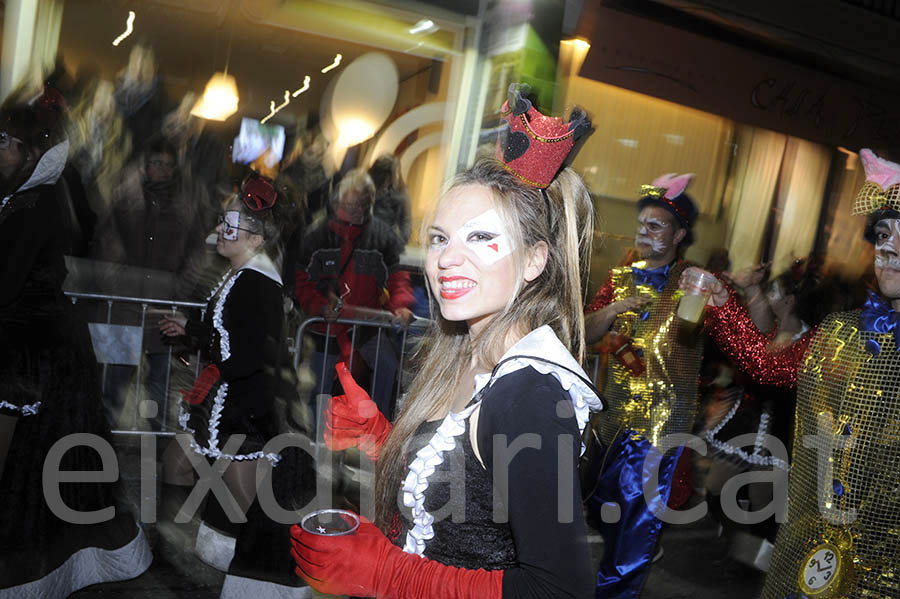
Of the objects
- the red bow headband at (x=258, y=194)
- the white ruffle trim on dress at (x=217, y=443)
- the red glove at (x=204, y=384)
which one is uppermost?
the red bow headband at (x=258, y=194)

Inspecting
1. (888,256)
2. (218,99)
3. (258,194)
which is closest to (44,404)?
(258,194)

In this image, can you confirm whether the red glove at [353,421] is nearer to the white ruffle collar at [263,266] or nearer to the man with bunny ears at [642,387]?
the white ruffle collar at [263,266]

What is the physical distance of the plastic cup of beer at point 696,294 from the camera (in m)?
3.46

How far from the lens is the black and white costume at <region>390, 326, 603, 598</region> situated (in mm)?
1356

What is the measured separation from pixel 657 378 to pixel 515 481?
2.98 m

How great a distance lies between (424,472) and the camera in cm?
163

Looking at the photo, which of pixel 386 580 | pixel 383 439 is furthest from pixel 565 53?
pixel 386 580

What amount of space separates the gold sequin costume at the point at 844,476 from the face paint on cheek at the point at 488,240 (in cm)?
147

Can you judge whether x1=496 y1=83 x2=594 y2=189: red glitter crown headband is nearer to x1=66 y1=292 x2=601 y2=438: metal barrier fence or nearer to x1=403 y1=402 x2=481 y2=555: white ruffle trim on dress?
x1=403 y1=402 x2=481 y2=555: white ruffle trim on dress

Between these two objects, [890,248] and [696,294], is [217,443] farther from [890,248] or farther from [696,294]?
[890,248]

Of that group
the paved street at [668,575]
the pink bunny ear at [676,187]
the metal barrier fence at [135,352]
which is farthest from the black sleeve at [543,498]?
the metal barrier fence at [135,352]

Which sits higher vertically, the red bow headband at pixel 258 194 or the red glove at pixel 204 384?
the red bow headband at pixel 258 194

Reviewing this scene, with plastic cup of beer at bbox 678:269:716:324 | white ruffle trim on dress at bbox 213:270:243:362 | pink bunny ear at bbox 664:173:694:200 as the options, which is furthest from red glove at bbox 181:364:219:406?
pink bunny ear at bbox 664:173:694:200

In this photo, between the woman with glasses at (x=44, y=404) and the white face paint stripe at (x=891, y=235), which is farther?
the woman with glasses at (x=44, y=404)
